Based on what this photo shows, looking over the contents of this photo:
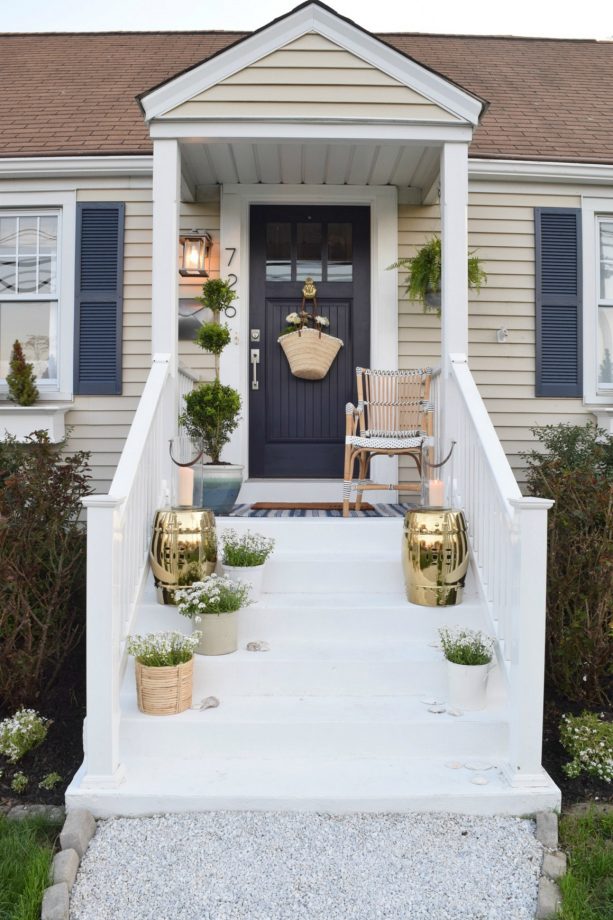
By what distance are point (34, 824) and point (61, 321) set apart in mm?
3370

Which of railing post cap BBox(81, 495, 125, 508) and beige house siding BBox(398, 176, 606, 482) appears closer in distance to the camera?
railing post cap BBox(81, 495, 125, 508)

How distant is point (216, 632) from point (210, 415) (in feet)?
5.03

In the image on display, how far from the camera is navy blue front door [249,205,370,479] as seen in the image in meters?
4.92

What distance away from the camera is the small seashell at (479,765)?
2.34 m

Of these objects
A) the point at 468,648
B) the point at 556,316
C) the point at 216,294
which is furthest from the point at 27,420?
the point at 556,316

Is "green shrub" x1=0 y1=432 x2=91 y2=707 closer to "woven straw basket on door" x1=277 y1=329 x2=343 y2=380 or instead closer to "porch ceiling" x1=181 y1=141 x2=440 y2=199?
"woven straw basket on door" x1=277 y1=329 x2=343 y2=380

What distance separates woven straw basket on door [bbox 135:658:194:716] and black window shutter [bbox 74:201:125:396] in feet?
8.59

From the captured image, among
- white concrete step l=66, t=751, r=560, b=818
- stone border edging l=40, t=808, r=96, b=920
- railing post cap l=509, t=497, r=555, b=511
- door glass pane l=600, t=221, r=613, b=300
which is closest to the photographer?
stone border edging l=40, t=808, r=96, b=920

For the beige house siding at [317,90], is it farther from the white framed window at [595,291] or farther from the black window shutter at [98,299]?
the white framed window at [595,291]

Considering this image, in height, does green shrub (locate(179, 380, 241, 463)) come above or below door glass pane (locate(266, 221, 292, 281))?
below

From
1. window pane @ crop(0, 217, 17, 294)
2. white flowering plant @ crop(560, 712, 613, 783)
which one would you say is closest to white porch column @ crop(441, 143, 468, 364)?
white flowering plant @ crop(560, 712, 613, 783)

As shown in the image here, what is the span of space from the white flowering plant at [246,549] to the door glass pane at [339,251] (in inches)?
97.3

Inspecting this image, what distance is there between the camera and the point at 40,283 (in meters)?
4.82

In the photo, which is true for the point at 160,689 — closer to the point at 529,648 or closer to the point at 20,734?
the point at 20,734
